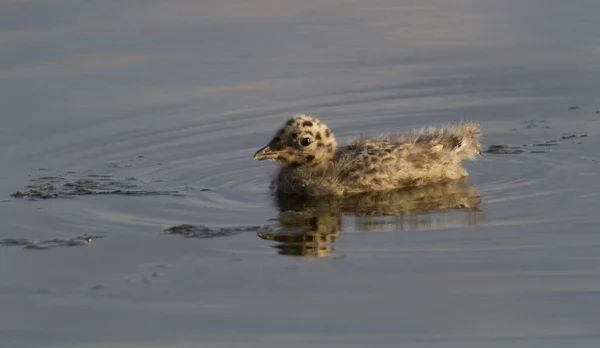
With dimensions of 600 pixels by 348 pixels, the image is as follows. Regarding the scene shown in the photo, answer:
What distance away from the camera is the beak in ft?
41.9

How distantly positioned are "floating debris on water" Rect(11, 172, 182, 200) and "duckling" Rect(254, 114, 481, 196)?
1.11 m

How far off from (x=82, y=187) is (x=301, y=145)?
1.98m

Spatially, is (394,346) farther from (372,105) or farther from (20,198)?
(372,105)

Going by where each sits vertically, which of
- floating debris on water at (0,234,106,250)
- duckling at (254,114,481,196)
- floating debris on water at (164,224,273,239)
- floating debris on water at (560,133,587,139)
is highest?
floating debris on water at (560,133,587,139)

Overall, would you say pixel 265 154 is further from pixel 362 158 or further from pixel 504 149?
pixel 504 149

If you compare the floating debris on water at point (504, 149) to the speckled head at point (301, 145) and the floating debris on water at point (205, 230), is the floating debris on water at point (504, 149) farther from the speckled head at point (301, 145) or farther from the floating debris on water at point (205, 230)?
the floating debris on water at point (205, 230)

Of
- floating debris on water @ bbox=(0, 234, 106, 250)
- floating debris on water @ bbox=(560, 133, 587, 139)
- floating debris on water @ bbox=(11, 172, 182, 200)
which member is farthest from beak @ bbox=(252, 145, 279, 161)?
floating debris on water @ bbox=(560, 133, 587, 139)

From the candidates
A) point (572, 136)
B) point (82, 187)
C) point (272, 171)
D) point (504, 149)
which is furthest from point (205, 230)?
point (572, 136)

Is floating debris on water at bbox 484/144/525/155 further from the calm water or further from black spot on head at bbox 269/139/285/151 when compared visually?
black spot on head at bbox 269/139/285/151

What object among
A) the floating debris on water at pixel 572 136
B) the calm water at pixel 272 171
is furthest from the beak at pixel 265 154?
the floating debris on water at pixel 572 136

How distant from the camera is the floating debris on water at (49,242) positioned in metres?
10.6

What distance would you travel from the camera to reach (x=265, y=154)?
42.0ft

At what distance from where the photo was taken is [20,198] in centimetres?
1199

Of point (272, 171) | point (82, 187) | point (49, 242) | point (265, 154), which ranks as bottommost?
point (49, 242)
